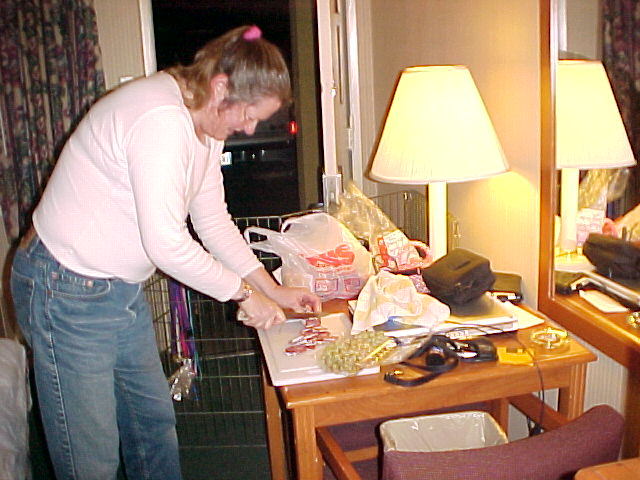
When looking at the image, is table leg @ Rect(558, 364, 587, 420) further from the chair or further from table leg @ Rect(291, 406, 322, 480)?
table leg @ Rect(291, 406, 322, 480)

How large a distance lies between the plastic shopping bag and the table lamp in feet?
0.71

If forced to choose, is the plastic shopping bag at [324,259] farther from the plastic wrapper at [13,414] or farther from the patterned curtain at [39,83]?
the patterned curtain at [39,83]

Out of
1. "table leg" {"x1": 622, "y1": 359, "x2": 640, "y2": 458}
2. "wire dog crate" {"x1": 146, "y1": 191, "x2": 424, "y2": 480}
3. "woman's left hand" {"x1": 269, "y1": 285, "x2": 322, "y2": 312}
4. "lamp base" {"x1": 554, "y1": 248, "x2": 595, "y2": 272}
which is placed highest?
"lamp base" {"x1": 554, "y1": 248, "x2": 595, "y2": 272}

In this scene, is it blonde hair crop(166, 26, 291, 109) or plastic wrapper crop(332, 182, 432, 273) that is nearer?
blonde hair crop(166, 26, 291, 109)

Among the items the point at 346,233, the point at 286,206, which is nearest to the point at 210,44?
the point at 346,233

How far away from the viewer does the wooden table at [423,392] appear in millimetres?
1210

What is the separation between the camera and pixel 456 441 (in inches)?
58.4

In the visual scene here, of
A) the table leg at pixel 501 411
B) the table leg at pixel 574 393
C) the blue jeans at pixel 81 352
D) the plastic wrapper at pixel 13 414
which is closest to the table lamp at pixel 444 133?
the table leg at pixel 574 393

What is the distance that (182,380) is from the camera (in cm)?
243

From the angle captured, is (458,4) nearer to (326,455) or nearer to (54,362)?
(326,455)

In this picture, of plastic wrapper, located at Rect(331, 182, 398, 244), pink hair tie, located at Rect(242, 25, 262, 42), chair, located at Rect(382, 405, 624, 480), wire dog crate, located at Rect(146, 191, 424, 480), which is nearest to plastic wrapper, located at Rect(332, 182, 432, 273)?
plastic wrapper, located at Rect(331, 182, 398, 244)

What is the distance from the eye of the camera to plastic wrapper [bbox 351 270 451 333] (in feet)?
4.57

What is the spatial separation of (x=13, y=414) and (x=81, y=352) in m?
0.55

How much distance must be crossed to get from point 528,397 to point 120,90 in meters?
1.08
